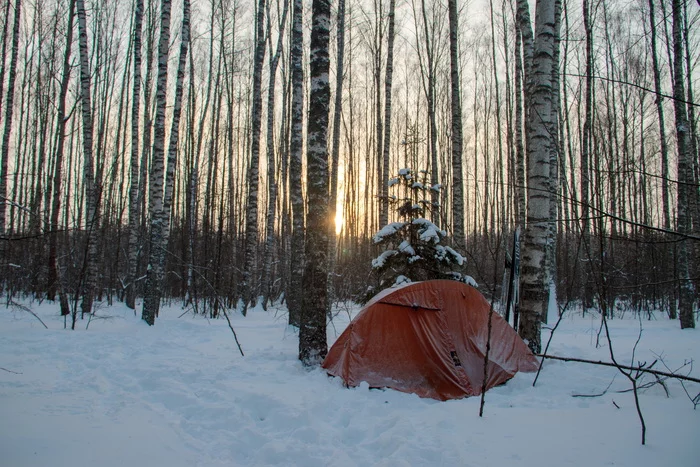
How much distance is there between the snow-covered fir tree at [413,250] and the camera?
7.14m

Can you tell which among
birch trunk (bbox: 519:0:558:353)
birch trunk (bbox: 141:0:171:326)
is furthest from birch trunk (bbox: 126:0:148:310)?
birch trunk (bbox: 519:0:558:353)

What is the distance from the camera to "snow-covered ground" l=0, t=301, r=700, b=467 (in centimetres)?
291

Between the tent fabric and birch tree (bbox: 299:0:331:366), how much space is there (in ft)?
1.68

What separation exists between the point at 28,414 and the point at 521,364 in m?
5.35

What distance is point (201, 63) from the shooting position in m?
21.1

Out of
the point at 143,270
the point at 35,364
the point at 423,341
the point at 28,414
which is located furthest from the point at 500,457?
the point at 143,270

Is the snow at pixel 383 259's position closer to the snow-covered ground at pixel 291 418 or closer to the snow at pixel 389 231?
the snow at pixel 389 231

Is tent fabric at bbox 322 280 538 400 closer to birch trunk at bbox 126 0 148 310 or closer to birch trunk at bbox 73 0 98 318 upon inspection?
birch trunk at bbox 73 0 98 318

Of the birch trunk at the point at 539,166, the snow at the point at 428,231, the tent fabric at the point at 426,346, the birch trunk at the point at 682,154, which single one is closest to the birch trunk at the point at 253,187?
the snow at the point at 428,231

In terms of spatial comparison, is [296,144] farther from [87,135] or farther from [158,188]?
[87,135]

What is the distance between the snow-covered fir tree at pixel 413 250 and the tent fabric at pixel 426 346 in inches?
70.8

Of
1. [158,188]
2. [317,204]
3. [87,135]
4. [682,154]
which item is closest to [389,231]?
[317,204]

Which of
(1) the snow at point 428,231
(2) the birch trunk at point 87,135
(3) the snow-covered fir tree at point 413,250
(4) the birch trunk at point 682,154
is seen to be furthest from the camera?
(2) the birch trunk at point 87,135

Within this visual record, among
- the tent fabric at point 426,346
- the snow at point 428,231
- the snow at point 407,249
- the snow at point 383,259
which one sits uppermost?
the snow at point 428,231
